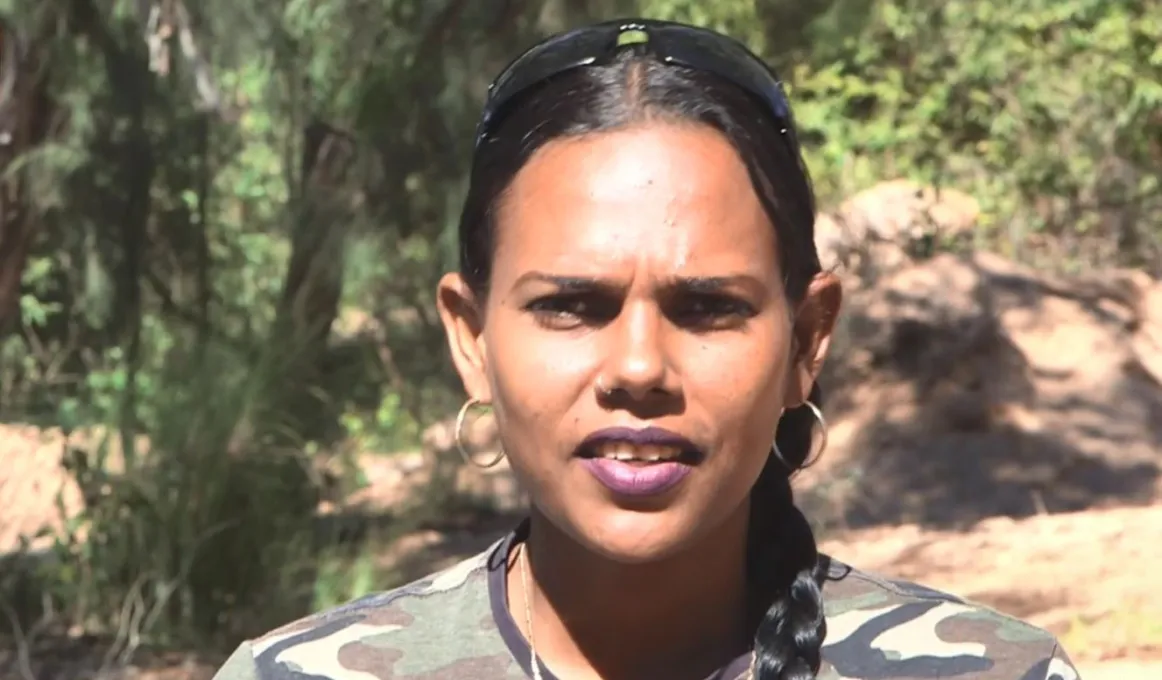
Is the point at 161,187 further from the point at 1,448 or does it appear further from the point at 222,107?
the point at 1,448

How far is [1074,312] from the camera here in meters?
7.50

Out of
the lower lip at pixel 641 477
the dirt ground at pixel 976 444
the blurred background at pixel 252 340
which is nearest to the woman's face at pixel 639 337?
the lower lip at pixel 641 477

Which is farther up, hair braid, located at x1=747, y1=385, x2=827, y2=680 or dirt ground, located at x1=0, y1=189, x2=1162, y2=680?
hair braid, located at x1=747, y1=385, x2=827, y2=680

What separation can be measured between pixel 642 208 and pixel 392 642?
0.45 m

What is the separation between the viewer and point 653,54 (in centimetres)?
146

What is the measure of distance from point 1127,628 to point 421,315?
212 cm

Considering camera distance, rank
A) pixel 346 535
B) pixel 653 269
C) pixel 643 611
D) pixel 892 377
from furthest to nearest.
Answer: pixel 892 377, pixel 346 535, pixel 643 611, pixel 653 269

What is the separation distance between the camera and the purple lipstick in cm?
133

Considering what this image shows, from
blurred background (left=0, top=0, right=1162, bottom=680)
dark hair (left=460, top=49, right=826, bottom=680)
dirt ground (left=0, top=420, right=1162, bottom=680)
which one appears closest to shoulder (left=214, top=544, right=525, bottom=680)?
dark hair (left=460, top=49, right=826, bottom=680)

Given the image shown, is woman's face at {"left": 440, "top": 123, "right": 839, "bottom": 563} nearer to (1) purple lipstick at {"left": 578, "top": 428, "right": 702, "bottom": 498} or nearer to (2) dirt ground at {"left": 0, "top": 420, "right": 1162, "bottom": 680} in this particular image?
(1) purple lipstick at {"left": 578, "top": 428, "right": 702, "bottom": 498}

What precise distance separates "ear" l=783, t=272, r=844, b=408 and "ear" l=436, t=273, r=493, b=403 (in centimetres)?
29

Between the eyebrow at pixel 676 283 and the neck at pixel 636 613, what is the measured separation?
0.75 feet

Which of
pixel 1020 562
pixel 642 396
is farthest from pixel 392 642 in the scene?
pixel 1020 562

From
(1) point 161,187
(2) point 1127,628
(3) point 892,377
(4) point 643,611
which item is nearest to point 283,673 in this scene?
(4) point 643,611
